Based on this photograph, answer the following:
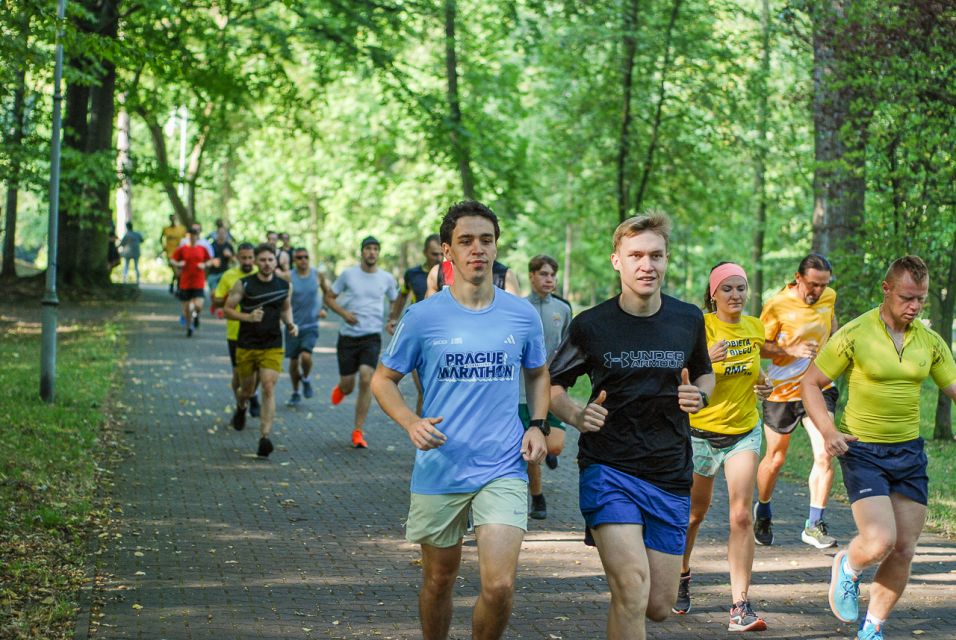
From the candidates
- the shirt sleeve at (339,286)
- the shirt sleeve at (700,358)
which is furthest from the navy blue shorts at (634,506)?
the shirt sleeve at (339,286)

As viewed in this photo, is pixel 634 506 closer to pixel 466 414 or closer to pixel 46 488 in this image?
pixel 466 414

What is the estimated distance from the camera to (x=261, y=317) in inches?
500

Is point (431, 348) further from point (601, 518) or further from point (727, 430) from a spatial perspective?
point (727, 430)

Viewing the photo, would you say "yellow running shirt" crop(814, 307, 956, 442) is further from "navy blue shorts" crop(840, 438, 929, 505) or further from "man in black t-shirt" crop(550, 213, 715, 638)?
"man in black t-shirt" crop(550, 213, 715, 638)

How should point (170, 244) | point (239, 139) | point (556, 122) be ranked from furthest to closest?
point (239, 139), point (170, 244), point (556, 122)

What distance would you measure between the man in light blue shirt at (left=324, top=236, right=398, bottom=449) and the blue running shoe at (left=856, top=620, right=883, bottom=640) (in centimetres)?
778

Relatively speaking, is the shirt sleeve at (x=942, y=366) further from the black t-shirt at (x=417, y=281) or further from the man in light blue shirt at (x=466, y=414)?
the black t-shirt at (x=417, y=281)

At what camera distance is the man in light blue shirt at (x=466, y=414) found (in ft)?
17.4

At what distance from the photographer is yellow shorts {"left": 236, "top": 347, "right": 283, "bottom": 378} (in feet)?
42.4

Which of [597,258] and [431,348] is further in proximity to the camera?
[597,258]

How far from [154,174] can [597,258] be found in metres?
28.1

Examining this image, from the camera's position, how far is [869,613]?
21.3 feet

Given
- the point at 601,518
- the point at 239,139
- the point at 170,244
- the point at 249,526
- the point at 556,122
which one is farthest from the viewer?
the point at 239,139

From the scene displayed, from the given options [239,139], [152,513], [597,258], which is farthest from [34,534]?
[597,258]
